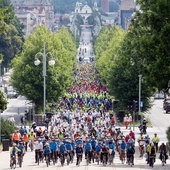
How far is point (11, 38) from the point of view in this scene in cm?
15462

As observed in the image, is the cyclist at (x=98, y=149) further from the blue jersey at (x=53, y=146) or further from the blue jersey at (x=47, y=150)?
the blue jersey at (x=47, y=150)

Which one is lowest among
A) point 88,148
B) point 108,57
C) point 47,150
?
point 47,150

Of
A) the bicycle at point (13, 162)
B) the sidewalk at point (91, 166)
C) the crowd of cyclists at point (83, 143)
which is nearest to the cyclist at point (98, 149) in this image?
the crowd of cyclists at point (83, 143)

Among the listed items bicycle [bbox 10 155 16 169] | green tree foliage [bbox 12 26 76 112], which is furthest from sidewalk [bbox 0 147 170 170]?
green tree foliage [bbox 12 26 76 112]

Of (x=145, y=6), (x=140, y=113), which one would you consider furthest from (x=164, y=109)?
(x=145, y=6)

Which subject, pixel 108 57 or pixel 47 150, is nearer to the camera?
pixel 47 150

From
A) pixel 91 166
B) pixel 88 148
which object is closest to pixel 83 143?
pixel 88 148

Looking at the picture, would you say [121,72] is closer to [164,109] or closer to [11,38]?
[164,109]

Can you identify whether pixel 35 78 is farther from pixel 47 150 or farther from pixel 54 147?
pixel 47 150

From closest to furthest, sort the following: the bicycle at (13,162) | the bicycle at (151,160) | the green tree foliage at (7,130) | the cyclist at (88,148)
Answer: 1. the bicycle at (13,162)
2. the bicycle at (151,160)
3. the cyclist at (88,148)
4. the green tree foliage at (7,130)

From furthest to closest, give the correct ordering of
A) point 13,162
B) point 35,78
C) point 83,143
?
point 35,78 < point 83,143 < point 13,162

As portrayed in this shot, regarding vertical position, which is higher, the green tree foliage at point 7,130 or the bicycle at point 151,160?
the green tree foliage at point 7,130

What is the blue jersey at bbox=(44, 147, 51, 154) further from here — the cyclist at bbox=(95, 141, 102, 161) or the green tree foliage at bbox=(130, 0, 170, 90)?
the green tree foliage at bbox=(130, 0, 170, 90)

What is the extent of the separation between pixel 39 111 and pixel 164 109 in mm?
16296
